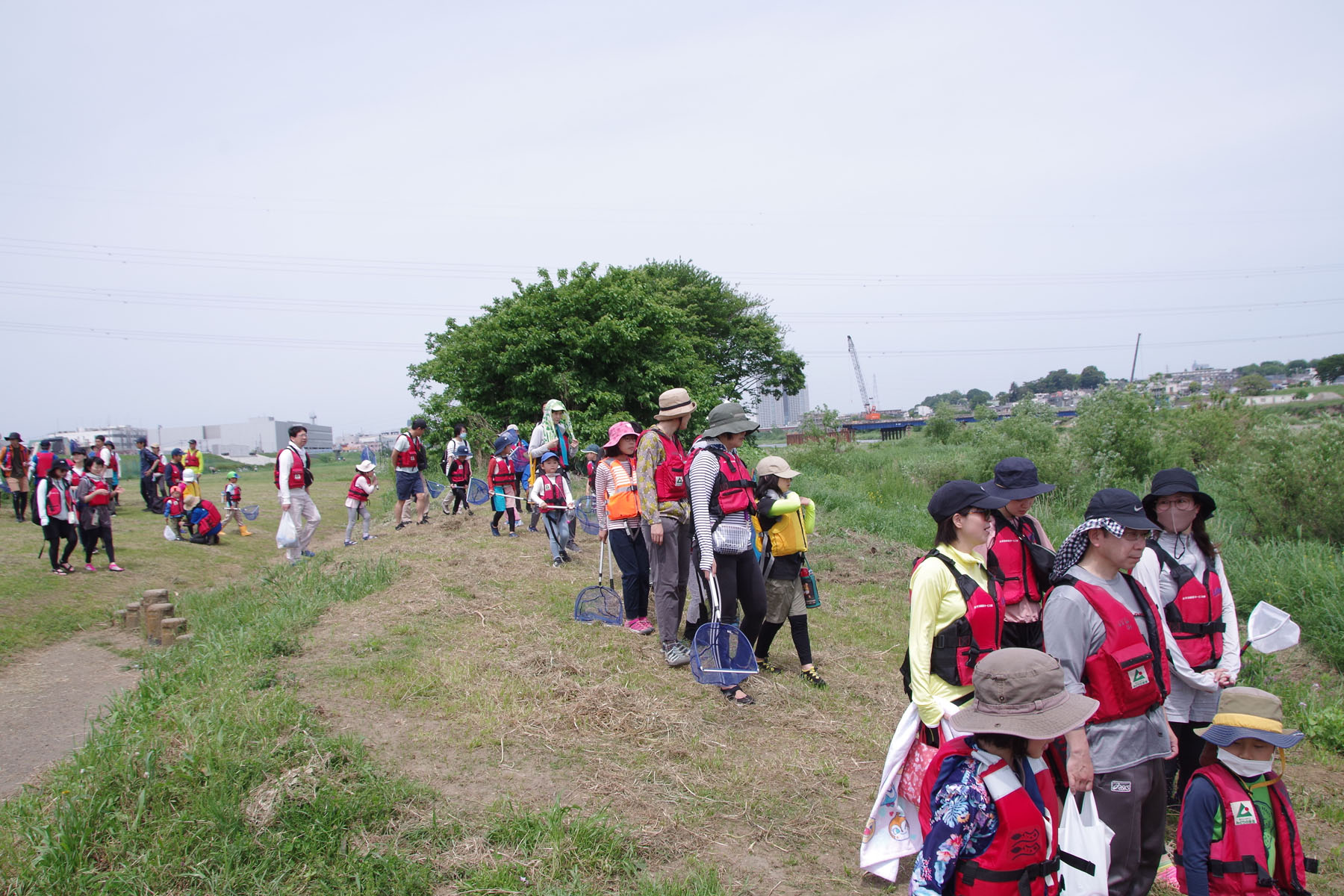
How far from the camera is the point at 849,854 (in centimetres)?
370

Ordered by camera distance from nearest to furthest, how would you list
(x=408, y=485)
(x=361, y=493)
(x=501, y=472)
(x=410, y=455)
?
(x=501, y=472), (x=361, y=493), (x=410, y=455), (x=408, y=485)

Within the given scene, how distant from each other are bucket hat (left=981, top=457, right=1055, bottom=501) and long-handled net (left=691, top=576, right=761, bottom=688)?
1981mm

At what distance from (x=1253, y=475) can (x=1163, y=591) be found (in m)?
10.7

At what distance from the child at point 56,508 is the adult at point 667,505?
8.46 meters

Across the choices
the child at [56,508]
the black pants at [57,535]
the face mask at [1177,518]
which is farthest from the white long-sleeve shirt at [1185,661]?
the black pants at [57,535]

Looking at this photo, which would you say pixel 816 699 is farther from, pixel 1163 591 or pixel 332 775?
pixel 332 775

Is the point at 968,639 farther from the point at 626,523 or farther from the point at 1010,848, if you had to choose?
the point at 626,523

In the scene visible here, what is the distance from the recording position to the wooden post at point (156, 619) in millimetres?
7426

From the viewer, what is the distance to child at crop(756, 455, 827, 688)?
562 cm

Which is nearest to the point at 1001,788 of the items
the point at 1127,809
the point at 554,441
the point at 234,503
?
the point at 1127,809

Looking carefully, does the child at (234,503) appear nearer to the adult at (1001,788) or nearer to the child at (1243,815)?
the adult at (1001,788)

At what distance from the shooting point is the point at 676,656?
578 cm

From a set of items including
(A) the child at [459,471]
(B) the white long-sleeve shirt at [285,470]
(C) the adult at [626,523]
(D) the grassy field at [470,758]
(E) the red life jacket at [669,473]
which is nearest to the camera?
(D) the grassy field at [470,758]

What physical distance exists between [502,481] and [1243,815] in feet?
32.1
